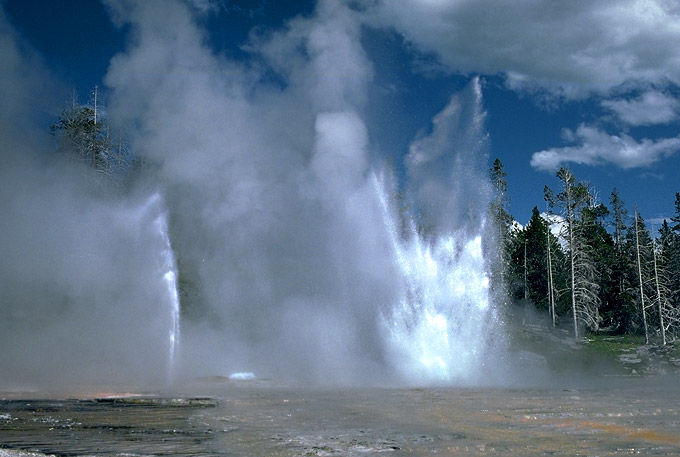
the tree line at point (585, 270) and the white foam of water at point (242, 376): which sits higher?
the tree line at point (585, 270)

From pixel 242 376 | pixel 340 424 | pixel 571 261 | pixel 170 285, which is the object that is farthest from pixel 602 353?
pixel 340 424

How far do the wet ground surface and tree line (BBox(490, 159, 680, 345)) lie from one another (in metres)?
24.6

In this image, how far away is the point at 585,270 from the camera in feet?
137

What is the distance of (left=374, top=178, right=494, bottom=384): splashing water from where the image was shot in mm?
22484

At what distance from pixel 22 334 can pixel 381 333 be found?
14336 mm

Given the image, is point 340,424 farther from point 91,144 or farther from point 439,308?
point 91,144

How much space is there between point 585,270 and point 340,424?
35.3 m

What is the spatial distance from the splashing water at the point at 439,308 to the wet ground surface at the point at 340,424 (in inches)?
250

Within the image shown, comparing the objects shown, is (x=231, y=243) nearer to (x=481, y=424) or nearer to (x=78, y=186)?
(x=78, y=186)

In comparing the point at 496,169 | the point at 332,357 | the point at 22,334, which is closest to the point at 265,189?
the point at 332,357

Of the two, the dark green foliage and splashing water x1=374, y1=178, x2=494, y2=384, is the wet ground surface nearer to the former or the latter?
splashing water x1=374, y1=178, x2=494, y2=384

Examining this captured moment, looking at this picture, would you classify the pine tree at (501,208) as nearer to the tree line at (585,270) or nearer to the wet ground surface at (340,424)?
the tree line at (585,270)

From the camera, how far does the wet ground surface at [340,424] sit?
8.23 metres

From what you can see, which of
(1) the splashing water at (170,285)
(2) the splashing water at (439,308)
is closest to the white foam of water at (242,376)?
(1) the splashing water at (170,285)
